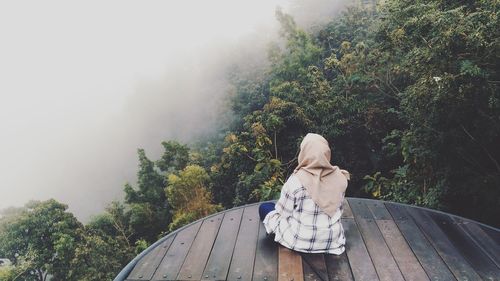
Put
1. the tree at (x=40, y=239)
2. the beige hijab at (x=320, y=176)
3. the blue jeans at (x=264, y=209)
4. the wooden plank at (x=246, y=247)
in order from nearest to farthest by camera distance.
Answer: the wooden plank at (x=246, y=247), the beige hijab at (x=320, y=176), the blue jeans at (x=264, y=209), the tree at (x=40, y=239)

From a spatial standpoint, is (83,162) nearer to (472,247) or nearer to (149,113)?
(149,113)

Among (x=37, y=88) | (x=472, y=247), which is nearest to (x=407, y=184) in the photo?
(x=472, y=247)

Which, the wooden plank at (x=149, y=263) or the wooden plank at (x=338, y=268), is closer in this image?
the wooden plank at (x=338, y=268)

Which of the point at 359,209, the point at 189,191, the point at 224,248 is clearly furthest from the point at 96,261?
the point at 359,209

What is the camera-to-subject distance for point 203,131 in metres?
31.4

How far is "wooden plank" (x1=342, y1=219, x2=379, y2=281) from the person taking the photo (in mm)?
2211

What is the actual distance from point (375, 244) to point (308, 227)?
1.70ft

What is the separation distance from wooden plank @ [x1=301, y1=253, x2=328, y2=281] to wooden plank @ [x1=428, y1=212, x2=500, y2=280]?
0.91 meters

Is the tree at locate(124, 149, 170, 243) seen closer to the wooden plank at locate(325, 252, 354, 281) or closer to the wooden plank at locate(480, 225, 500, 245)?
the wooden plank at locate(325, 252, 354, 281)

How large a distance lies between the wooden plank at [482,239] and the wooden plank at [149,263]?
2167 millimetres

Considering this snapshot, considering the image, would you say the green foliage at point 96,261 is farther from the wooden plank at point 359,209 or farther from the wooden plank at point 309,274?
the wooden plank at point 309,274

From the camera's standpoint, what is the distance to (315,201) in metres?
2.43

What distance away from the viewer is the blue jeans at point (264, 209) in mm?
2908

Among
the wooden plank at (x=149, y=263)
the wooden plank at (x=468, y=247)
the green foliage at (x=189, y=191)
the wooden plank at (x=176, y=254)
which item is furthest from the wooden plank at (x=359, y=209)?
the green foliage at (x=189, y=191)
